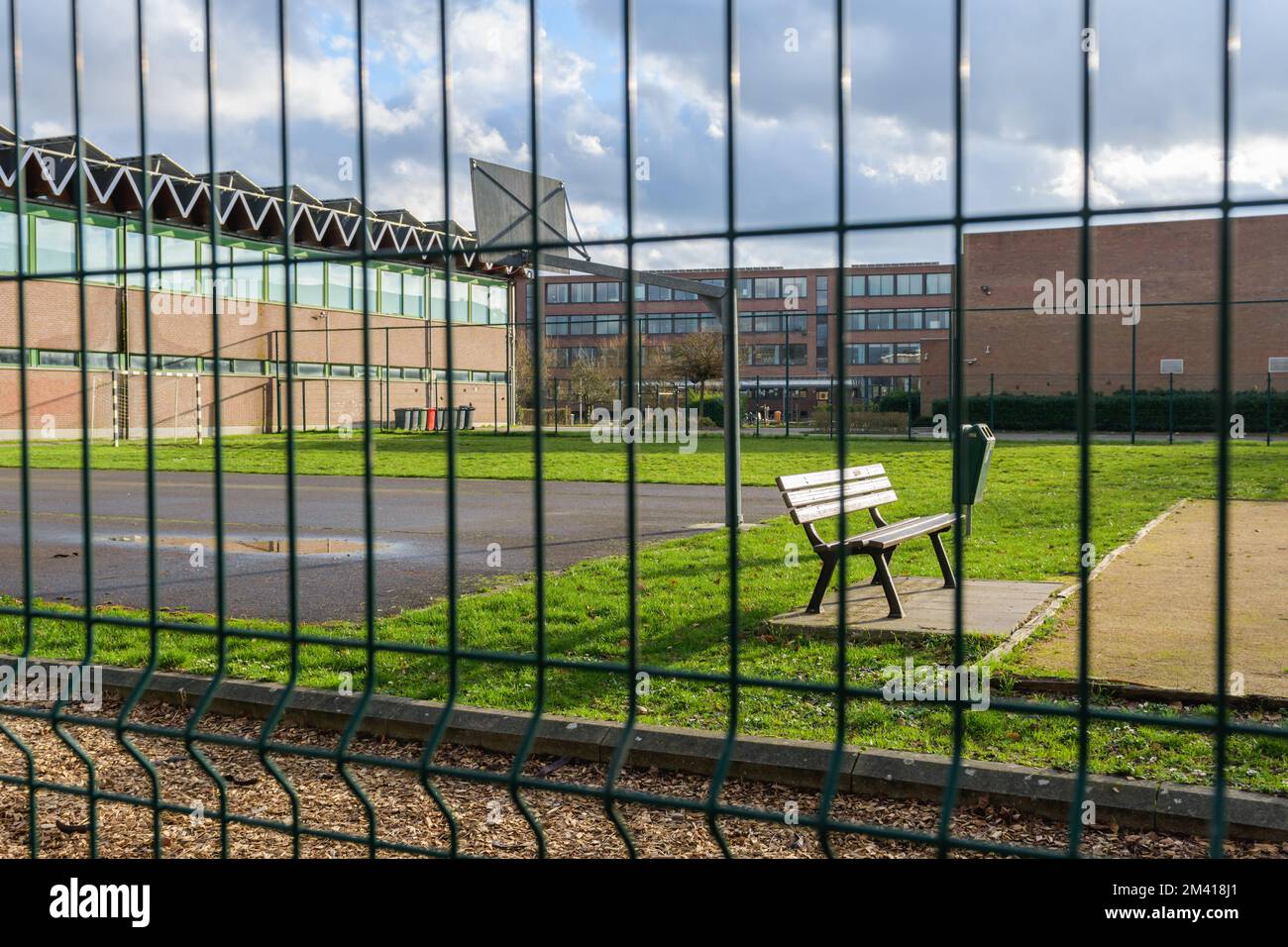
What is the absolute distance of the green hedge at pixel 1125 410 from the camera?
33.5 m

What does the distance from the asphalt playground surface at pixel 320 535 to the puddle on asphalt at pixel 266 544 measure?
0.08 ft

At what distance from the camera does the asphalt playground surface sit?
8188 mm

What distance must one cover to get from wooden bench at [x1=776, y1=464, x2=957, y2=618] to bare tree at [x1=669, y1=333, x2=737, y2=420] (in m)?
39.6

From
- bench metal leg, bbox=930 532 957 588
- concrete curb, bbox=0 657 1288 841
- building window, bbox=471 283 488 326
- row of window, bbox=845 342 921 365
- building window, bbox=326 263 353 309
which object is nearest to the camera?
concrete curb, bbox=0 657 1288 841

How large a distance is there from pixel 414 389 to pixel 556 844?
132 ft

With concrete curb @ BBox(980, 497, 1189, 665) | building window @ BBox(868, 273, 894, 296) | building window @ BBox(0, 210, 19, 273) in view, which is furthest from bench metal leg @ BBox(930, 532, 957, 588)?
building window @ BBox(868, 273, 894, 296)

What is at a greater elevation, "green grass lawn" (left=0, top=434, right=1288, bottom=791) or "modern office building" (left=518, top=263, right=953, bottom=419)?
"modern office building" (left=518, top=263, right=953, bottom=419)

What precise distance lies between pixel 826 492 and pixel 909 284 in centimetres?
7474

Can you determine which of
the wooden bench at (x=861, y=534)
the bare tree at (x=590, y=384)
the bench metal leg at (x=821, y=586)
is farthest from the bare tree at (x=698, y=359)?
the bench metal leg at (x=821, y=586)

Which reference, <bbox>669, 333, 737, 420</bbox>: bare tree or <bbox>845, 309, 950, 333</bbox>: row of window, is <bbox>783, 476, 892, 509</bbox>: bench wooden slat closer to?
<bbox>669, 333, 737, 420</bbox>: bare tree

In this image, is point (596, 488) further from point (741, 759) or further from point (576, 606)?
point (741, 759)

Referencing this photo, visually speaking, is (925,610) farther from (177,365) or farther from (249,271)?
(177,365)
